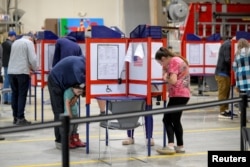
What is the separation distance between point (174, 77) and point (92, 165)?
1521mm

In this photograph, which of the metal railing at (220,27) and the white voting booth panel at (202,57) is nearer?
the white voting booth panel at (202,57)

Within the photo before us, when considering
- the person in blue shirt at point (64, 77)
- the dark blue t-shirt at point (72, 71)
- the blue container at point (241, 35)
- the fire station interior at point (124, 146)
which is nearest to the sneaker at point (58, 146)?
the fire station interior at point (124, 146)

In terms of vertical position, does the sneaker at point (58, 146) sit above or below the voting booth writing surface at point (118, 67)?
below

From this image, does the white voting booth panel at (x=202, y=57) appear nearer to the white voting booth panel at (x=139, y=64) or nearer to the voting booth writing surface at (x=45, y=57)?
the voting booth writing surface at (x=45, y=57)

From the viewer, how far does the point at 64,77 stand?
739 cm

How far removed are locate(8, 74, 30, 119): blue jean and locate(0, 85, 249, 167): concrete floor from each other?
0.56 meters

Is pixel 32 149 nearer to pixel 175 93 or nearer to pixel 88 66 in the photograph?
pixel 88 66

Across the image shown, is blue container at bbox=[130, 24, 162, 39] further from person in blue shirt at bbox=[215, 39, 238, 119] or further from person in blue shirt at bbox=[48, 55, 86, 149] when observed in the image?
person in blue shirt at bbox=[215, 39, 238, 119]

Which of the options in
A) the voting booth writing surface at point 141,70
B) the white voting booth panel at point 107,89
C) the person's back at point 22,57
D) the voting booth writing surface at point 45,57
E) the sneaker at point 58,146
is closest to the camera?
the voting booth writing surface at point 141,70

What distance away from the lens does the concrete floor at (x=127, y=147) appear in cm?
703

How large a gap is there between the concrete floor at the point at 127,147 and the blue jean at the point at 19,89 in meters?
0.56

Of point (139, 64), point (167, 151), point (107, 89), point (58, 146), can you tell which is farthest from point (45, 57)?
point (167, 151)

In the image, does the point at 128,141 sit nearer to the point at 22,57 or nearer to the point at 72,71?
the point at 72,71

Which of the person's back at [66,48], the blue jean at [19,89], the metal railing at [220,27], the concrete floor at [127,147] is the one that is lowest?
the concrete floor at [127,147]
